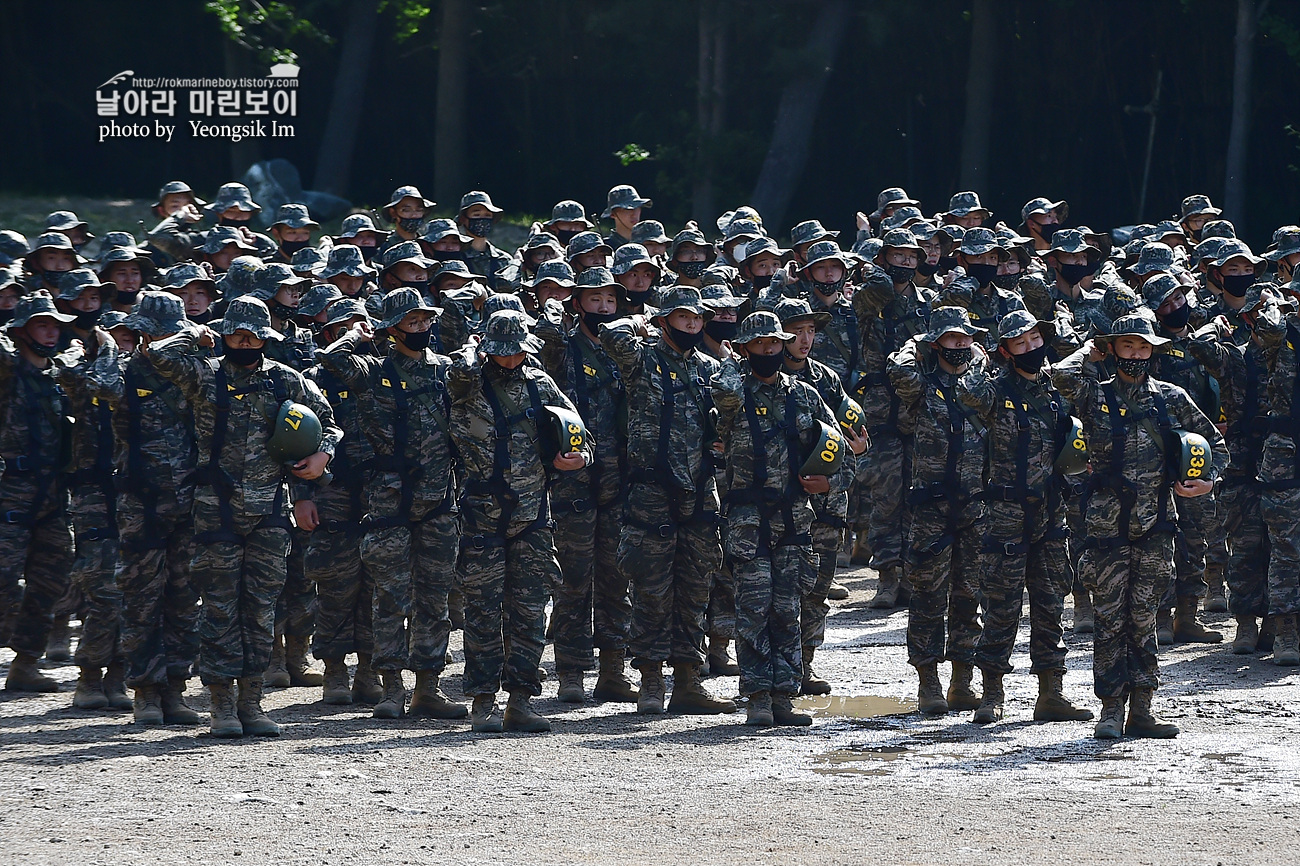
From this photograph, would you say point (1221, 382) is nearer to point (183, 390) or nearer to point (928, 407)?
point (928, 407)

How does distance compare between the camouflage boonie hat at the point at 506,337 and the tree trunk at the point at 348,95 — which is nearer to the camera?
the camouflage boonie hat at the point at 506,337

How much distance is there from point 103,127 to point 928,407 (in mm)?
24993

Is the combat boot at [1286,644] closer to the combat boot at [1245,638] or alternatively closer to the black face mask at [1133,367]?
the combat boot at [1245,638]

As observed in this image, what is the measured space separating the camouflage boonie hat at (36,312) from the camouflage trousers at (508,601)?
3006 mm

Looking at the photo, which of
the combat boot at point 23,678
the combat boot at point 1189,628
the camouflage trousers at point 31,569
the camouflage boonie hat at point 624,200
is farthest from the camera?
the camouflage boonie hat at point 624,200

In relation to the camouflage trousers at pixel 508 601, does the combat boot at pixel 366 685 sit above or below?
below

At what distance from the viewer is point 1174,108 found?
27969 mm

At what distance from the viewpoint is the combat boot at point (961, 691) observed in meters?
10.7

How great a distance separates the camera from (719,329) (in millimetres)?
10820

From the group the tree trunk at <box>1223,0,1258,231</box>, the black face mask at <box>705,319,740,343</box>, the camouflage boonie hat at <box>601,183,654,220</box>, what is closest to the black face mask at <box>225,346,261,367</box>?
the black face mask at <box>705,319,740,343</box>

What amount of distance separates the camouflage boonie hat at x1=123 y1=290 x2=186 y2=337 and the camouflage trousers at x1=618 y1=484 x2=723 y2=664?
106 inches

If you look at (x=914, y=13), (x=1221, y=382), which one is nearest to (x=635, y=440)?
(x=1221, y=382)

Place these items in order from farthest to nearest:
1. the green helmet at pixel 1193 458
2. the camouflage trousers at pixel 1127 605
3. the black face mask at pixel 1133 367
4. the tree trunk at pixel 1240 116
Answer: the tree trunk at pixel 1240 116 < the black face mask at pixel 1133 367 < the camouflage trousers at pixel 1127 605 < the green helmet at pixel 1193 458

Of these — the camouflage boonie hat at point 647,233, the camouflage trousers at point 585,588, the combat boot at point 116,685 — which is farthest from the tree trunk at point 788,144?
the combat boot at point 116,685
